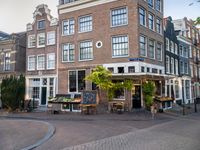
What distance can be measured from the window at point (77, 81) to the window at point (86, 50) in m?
1.70

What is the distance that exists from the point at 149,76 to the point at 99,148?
12272 millimetres

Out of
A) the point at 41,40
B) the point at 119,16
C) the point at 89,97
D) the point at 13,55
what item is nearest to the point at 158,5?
the point at 119,16

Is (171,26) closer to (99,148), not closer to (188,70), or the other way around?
(188,70)

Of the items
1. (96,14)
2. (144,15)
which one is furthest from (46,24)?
(144,15)

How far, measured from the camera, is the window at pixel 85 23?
76.9 feet

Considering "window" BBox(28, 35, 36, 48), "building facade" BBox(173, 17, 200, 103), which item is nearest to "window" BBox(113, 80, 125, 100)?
"window" BBox(28, 35, 36, 48)

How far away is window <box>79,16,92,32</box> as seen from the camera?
2345 centimetres

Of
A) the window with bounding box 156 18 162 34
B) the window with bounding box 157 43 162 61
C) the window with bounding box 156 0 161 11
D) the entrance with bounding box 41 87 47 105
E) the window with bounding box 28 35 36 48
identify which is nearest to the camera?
the window with bounding box 157 43 162 61

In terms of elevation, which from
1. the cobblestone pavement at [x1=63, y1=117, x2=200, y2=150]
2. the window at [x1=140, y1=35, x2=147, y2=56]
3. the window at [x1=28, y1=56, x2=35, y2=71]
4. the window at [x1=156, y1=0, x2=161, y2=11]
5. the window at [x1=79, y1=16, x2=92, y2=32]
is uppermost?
the window at [x1=156, y1=0, x2=161, y2=11]

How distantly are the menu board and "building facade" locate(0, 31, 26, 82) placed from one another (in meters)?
13.6

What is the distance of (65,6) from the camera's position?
2511 cm

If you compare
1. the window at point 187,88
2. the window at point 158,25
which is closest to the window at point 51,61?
the window at point 158,25

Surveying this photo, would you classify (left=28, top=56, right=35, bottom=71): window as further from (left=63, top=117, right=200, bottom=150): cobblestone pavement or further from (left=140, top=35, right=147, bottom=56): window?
(left=63, top=117, right=200, bottom=150): cobblestone pavement

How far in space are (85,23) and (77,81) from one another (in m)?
6.74
